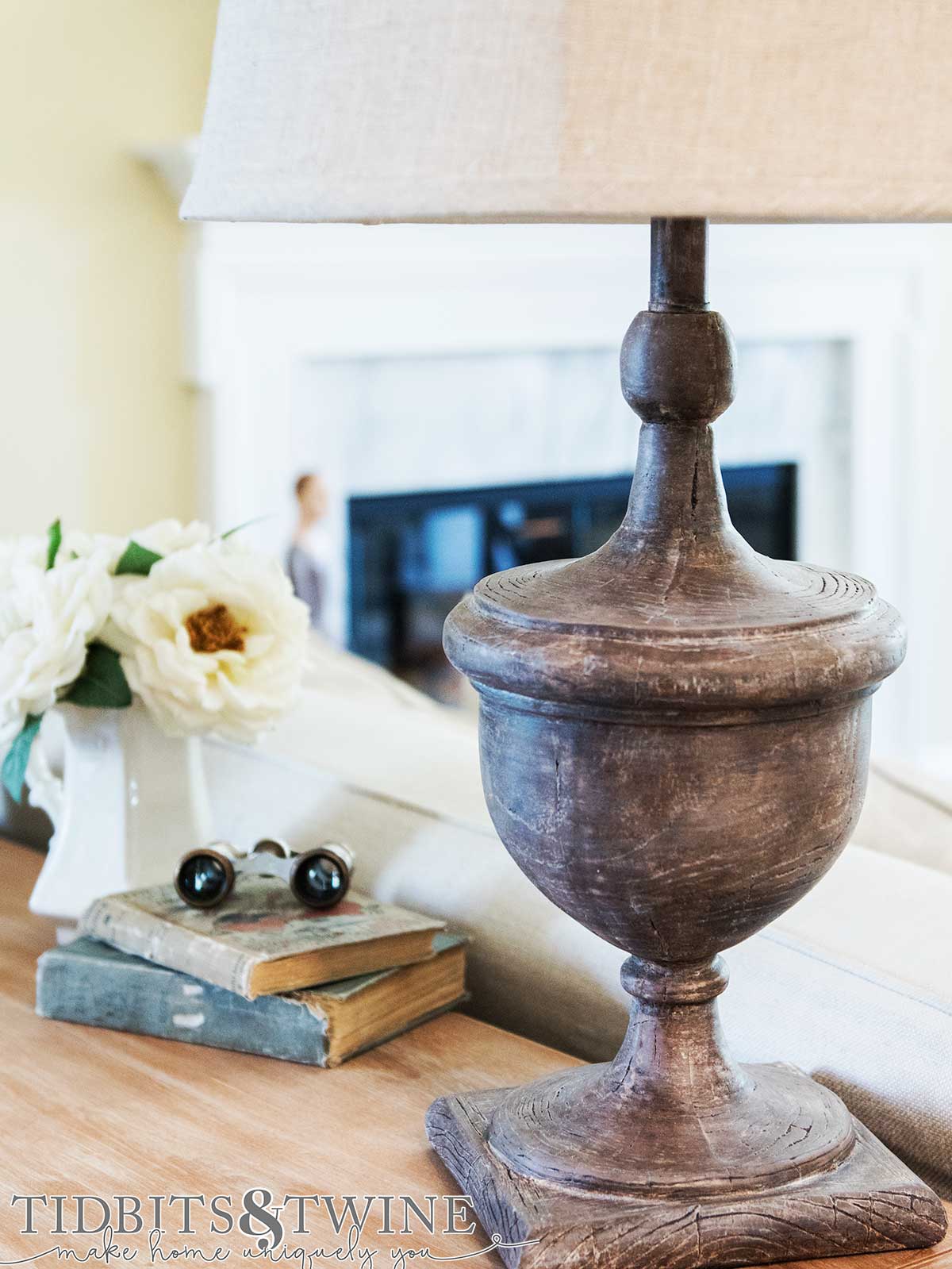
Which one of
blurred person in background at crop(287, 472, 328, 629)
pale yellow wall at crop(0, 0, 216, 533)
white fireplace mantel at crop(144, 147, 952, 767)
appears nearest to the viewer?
pale yellow wall at crop(0, 0, 216, 533)

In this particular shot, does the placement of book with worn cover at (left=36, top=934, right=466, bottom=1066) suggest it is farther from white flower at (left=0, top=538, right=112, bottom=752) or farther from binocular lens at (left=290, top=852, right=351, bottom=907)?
white flower at (left=0, top=538, right=112, bottom=752)

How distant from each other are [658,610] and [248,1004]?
1.47ft

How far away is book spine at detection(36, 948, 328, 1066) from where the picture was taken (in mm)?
936

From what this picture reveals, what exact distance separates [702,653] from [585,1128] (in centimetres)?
27

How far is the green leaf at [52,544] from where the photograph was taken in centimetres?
109

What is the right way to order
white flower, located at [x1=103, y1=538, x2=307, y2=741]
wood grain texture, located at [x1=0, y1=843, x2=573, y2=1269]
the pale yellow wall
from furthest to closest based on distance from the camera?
1. the pale yellow wall
2. white flower, located at [x1=103, y1=538, x2=307, y2=741]
3. wood grain texture, located at [x1=0, y1=843, x2=573, y2=1269]

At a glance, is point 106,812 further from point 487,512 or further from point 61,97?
point 487,512

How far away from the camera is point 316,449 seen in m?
3.14

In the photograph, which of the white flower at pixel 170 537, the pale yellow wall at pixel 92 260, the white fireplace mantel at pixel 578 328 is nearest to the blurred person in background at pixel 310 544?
the white fireplace mantel at pixel 578 328

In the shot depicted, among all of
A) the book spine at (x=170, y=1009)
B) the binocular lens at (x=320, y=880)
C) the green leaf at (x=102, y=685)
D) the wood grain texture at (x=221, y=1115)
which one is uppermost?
the green leaf at (x=102, y=685)

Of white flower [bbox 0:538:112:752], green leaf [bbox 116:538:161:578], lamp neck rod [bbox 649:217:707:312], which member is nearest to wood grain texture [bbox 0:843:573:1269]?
white flower [bbox 0:538:112:752]

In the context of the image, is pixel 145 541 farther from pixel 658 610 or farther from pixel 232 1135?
pixel 658 610

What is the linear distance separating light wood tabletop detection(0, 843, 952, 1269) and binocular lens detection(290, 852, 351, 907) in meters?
0.11

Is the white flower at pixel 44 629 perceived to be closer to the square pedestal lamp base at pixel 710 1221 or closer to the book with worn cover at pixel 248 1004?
the book with worn cover at pixel 248 1004
